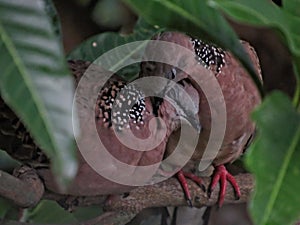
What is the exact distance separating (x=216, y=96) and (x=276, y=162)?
89 centimetres

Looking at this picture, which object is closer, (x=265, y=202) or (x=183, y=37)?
(x=265, y=202)

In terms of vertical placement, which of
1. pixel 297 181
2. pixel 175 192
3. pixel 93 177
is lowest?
pixel 175 192

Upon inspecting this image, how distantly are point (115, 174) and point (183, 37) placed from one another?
0.32 m

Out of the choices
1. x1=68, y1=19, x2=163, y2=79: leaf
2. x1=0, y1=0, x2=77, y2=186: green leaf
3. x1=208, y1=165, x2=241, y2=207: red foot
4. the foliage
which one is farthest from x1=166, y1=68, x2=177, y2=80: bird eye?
x1=0, y1=0, x2=77, y2=186: green leaf

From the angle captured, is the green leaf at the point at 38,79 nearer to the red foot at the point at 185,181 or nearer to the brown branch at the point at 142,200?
the brown branch at the point at 142,200

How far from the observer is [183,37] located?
1.46 metres

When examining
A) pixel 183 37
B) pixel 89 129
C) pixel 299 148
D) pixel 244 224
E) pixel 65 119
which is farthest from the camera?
pixel 244 224

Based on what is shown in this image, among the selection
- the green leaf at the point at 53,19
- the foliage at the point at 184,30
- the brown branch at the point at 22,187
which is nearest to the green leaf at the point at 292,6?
the foliage at the point at 184,30

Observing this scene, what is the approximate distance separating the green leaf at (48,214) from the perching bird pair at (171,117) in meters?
0.13

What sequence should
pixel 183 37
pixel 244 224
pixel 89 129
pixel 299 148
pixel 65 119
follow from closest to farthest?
1. pixel 65 119
2. pixel 299 148
3. pixel 89 129
4. pixel 183 37
5. pixel 244 224

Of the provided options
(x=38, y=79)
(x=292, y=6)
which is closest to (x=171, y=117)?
(x=292, y=6)

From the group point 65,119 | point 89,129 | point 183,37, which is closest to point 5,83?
point 65,119

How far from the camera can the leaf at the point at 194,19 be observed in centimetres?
63

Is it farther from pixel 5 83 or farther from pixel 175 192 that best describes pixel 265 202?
pixel 175 192
